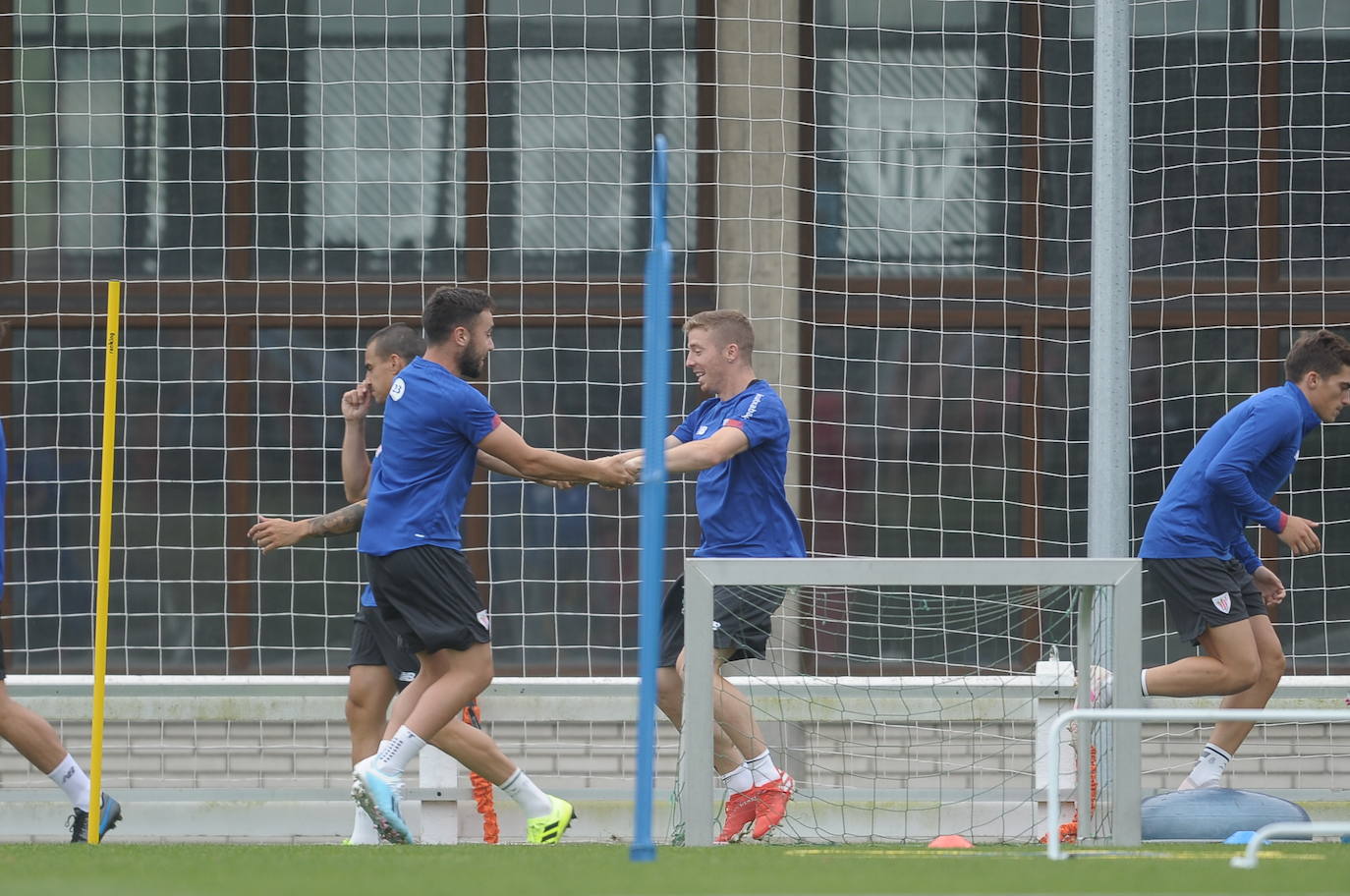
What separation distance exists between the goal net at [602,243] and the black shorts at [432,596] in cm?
318

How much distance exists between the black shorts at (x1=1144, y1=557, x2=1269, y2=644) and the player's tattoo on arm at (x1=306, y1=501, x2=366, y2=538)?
10.8 feet

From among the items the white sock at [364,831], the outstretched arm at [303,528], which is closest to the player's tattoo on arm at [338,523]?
the outstretched arm at [303,528]

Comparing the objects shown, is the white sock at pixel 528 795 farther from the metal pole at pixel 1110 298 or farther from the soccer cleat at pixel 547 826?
the metal pole at pixel 1110 298

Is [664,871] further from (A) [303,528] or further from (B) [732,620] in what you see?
(A) [303,528]

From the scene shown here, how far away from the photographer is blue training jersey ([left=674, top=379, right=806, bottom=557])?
689 cm

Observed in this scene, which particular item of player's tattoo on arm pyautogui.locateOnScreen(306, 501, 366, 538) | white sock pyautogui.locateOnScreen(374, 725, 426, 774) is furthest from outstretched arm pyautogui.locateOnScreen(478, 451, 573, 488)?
white sock pyautogui.locateOnScreen(374, 725, 426, 774)

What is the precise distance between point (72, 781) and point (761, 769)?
2.61m

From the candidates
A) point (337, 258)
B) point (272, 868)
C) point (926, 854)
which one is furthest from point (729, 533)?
point (337, 258)

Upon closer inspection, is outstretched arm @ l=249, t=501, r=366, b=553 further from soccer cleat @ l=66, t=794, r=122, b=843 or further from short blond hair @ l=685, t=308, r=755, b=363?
short blond hair @ l=685, t=308, r=755, b=363

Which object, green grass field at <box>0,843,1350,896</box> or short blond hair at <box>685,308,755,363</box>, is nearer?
green grass field at <box>0,843,1350,896</box>

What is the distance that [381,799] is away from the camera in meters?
6.17

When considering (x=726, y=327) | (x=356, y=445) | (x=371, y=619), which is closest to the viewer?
(x=726, y=327)

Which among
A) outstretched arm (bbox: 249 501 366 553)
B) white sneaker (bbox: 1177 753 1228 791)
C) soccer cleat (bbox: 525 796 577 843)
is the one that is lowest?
soccer cleat (bbox: 525 796 577 843)

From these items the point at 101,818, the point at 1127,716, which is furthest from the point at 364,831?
the point at 1127,716
